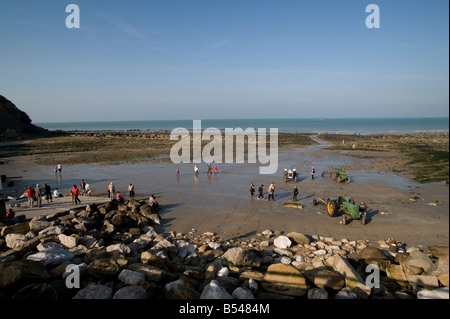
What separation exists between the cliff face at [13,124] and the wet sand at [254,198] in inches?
1824

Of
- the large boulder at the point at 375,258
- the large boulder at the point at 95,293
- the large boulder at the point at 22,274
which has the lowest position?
the large boulder at the point at 375,258

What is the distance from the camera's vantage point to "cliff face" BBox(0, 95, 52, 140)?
237 feet

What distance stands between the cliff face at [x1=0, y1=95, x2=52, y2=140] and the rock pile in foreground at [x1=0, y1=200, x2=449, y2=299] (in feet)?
254

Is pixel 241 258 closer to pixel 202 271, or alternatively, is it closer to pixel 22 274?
pixel 202 271

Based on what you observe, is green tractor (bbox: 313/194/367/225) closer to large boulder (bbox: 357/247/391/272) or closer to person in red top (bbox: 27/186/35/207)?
large boulder (bbox: 357/247/391/272)

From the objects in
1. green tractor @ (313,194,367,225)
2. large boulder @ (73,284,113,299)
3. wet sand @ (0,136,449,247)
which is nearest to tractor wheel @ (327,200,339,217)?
green tractor @ (313,194,367,225)

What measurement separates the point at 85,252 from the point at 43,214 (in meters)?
7.73

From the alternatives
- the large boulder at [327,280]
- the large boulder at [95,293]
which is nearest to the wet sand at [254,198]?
the large boulder at [327,280]

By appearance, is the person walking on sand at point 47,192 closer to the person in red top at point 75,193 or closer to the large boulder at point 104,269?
the person in red top at point 75,193

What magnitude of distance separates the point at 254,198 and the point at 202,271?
1205cm

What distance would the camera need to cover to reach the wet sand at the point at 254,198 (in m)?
14.4
